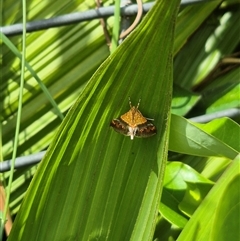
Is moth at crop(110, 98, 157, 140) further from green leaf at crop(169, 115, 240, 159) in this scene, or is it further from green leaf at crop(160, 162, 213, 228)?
green leaf at crop(160, 162, 213, 228)

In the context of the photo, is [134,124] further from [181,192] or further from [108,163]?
[181,192]

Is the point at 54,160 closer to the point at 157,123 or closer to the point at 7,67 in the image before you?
the point at 157,123

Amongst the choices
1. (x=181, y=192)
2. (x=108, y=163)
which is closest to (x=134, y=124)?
(x=108, y=163)

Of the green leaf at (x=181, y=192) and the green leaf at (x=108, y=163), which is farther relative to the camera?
the green leaf at (x=181, y=192)

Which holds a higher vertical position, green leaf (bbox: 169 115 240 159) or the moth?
the moth

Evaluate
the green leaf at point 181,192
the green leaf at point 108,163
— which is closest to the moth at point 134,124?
the green leaf at point 108,163

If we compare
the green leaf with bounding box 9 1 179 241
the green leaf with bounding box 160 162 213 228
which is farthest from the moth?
the green leaf with bounding box 160 162 213 228

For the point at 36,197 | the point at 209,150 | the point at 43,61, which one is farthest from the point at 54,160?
the point at 43,61

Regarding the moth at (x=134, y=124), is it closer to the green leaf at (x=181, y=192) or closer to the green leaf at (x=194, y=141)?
the green leaf at (x=194, y=141)
